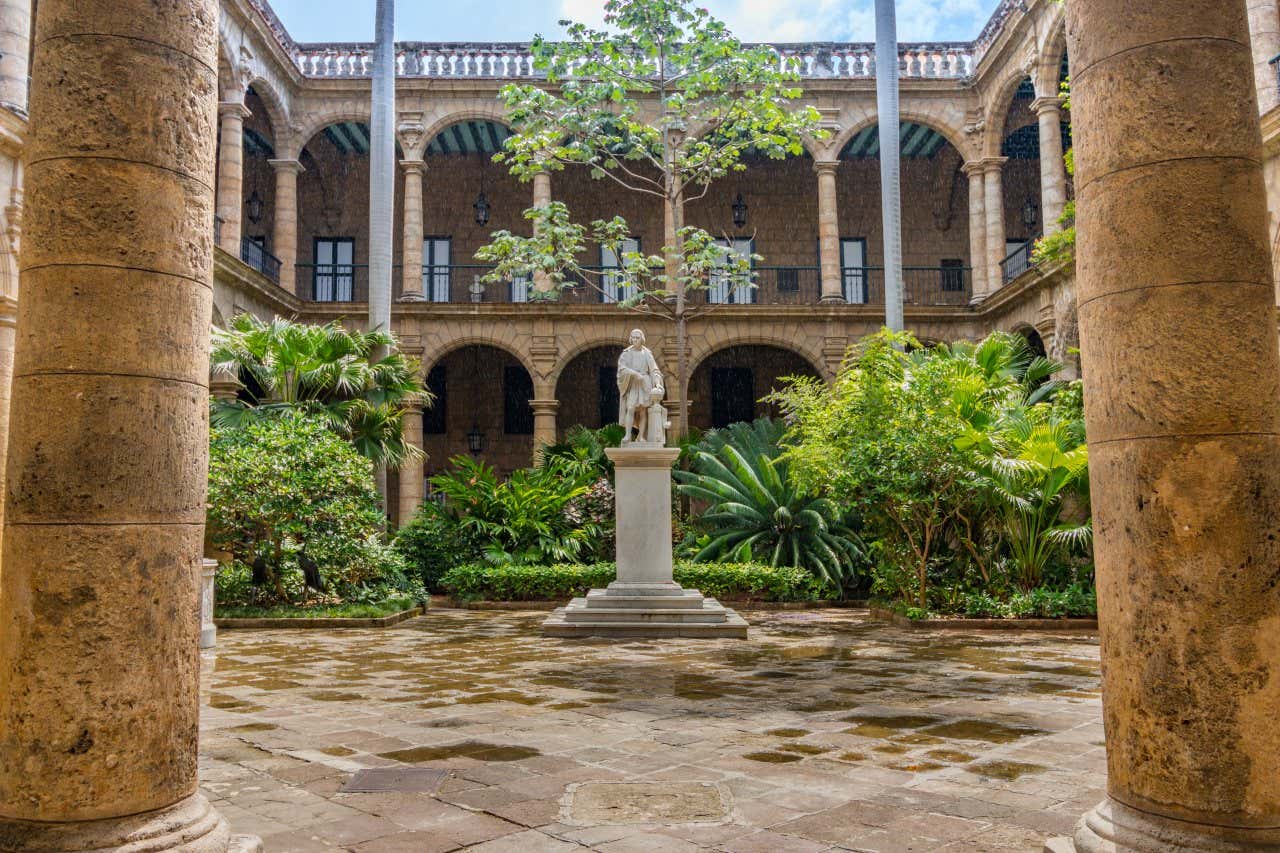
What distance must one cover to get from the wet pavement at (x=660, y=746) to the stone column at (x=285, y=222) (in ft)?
42.2

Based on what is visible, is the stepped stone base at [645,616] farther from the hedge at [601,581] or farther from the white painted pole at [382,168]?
the white painted pole at [382,168]

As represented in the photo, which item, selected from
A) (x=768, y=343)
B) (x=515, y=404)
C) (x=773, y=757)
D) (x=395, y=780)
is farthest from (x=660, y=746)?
(x=515, y=404)

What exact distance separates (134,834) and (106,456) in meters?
0.98

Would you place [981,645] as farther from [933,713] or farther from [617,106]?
[617,106]

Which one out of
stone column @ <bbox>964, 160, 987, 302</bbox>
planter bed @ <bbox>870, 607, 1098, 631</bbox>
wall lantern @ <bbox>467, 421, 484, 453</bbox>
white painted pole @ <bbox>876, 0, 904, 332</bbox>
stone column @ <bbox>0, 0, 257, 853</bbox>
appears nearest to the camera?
stone column @ <bbox>0, 0, 257, 853</bbox>

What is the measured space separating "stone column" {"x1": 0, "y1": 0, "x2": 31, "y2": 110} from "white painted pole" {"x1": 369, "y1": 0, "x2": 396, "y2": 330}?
565cm

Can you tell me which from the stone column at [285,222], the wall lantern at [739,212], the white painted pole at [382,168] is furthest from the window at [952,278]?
the stone column at [285,222]

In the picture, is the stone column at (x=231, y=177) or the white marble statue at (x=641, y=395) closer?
the white marble statue at (x=641, y=395)

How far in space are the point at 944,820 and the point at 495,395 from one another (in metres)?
21.2

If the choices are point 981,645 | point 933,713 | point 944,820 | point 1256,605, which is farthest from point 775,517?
point 1256,605

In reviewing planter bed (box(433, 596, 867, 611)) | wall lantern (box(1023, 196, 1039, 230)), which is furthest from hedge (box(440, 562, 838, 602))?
wall lantern (box(1023, 196, 1039, 230))

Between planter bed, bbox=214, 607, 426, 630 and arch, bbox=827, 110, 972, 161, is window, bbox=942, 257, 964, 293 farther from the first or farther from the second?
planter bed, bbox=214, 607, 426, 630

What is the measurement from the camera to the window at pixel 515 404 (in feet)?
79.4

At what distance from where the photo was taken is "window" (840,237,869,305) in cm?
2383
